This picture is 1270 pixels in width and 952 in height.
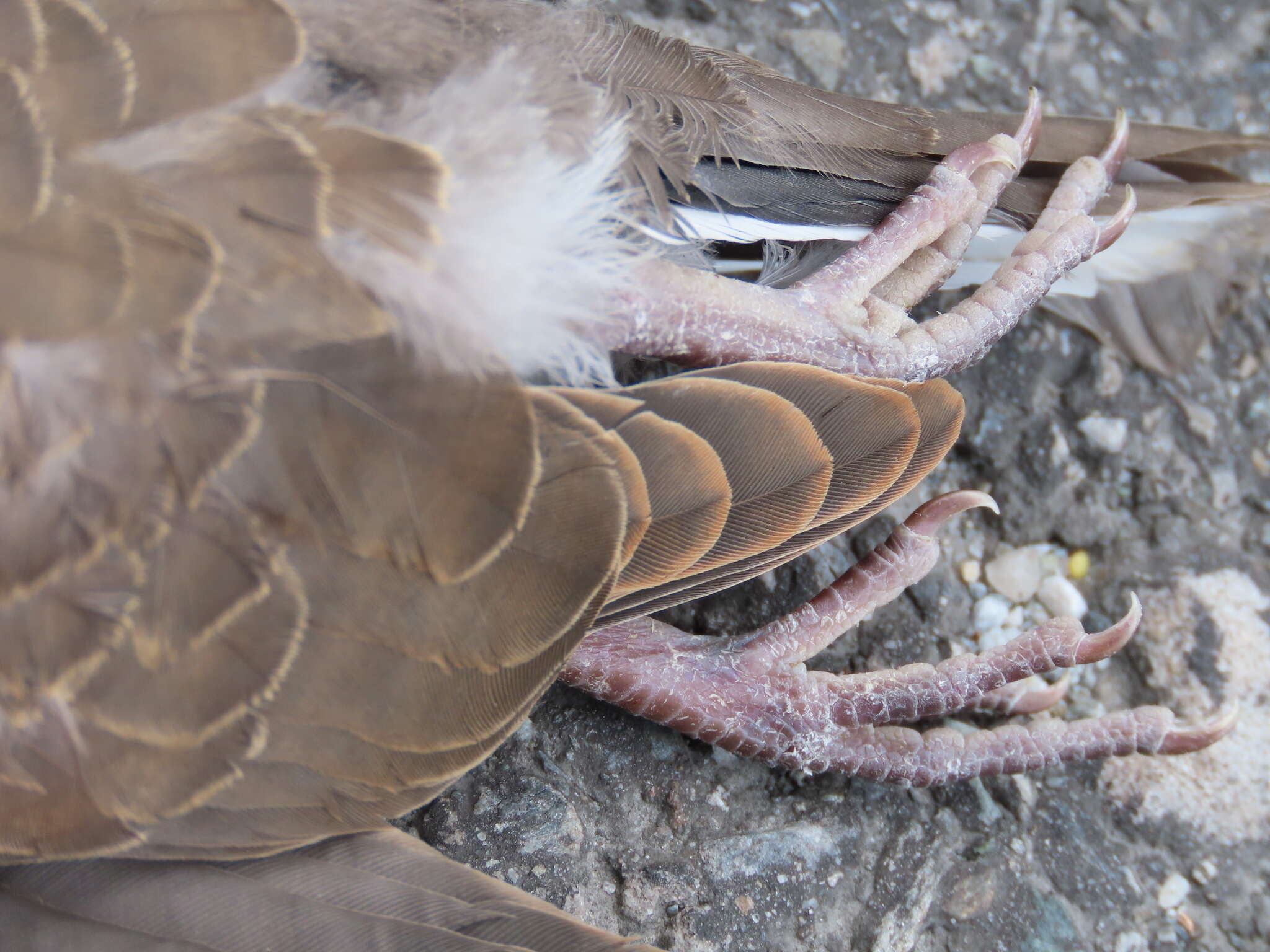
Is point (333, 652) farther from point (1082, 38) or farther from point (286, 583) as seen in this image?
point (1082, 38)

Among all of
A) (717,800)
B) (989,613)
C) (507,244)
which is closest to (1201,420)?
(989,613)

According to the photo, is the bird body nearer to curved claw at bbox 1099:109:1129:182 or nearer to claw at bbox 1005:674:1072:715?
claw at bbox 1005:674:1072:715

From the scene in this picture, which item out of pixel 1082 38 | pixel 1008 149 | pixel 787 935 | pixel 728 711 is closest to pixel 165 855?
pixel 728 711

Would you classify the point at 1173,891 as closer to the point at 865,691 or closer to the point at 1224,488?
the point at 865,691

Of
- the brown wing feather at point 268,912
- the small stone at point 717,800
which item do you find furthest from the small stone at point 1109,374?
the brown wing feather at point 268,912

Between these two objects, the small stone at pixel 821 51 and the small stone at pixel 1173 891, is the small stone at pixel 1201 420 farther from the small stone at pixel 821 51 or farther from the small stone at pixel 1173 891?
the small stone at pixel 821 51

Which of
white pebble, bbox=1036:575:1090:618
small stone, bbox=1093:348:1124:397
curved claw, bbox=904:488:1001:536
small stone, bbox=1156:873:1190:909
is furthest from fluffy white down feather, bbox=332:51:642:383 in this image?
small stone, bbox=1156:873:1190:909
